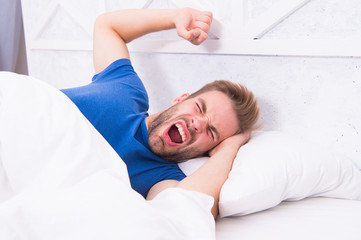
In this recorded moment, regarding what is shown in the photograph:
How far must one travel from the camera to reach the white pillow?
0.88 meters

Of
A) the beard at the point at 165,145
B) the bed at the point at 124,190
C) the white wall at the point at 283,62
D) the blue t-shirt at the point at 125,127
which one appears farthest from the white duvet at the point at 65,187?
the white wall at the point at 283,62

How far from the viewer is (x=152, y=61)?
58.9 inches

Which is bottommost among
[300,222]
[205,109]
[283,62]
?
[300,222]

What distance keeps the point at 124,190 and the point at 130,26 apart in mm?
886

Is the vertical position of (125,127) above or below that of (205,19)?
below

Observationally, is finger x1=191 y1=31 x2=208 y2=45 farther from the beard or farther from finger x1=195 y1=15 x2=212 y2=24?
the beard

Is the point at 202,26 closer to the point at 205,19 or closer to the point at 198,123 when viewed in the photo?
the point at 205,19

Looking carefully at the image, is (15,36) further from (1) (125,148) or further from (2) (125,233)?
(2) (125,233)

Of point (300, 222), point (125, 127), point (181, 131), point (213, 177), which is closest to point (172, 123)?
point (181, 131)

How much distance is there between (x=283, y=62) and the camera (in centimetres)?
114

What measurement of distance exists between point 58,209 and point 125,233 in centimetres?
12

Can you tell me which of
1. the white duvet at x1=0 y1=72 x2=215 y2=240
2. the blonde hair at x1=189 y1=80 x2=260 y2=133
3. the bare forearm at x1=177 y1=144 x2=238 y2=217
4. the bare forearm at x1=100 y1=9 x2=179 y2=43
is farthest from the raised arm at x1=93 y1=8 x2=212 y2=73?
the white duvet at x1=0 y1=72 x2=215 y2=240

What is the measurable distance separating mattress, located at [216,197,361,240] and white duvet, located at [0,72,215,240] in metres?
0.11

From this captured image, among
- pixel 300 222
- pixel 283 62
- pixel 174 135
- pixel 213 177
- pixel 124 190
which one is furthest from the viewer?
pixel 174 135
